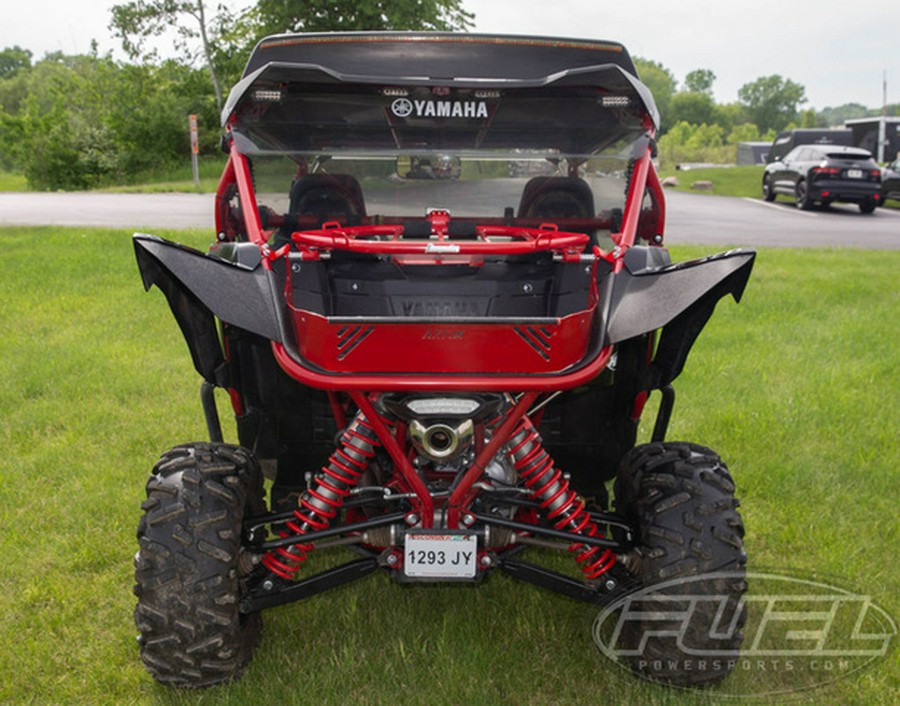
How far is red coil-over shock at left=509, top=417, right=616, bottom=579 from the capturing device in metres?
3.01

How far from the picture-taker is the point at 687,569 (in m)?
2.91

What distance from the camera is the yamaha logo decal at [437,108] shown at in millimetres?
3504

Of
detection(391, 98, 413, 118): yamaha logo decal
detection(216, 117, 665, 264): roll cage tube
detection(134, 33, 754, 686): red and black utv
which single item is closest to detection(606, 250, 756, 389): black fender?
detection(134, 33, 754, 686): red and black utv

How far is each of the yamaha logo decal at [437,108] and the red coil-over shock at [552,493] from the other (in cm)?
130

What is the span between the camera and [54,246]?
1245 cm

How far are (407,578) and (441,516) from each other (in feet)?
0.78

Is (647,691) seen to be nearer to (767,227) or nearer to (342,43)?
Answer: (342,43)

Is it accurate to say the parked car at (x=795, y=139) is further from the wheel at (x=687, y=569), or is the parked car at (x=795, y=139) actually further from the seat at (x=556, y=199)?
the wheel at (x=687, y=569)

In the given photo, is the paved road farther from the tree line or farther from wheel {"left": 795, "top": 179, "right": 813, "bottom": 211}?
the tree line

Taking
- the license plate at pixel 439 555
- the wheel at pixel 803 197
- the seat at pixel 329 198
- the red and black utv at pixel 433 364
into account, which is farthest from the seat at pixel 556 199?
the wheel at pixel 803 197

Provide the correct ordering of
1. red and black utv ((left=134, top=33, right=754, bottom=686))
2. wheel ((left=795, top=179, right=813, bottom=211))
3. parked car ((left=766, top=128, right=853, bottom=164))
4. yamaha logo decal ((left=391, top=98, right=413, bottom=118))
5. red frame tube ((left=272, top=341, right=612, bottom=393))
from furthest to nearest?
parked car ((left=766, top=128, right=853, bottom=164)) → wheel ((left=795, top=179, right=813, bottom=211)) → yamaha logo decal ((left=391, top=98, right=413, bottom=118)) → red and black utv ((left=134, top=33, right=754, bottom=686)) → red frame tube ((left=272, top=341, right=612, bottom=393))

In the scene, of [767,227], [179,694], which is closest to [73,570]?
[179,694]

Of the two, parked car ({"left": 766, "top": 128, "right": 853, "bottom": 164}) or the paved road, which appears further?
parked car ({"left": 766, "top": 128, "right": 853, "bottom": 164})

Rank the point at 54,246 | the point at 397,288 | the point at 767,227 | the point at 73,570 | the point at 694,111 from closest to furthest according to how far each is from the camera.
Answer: the point at 397,288 → the point at 73,570 → the point at 54,246 → the point at 767,227 → the point at 694,111
